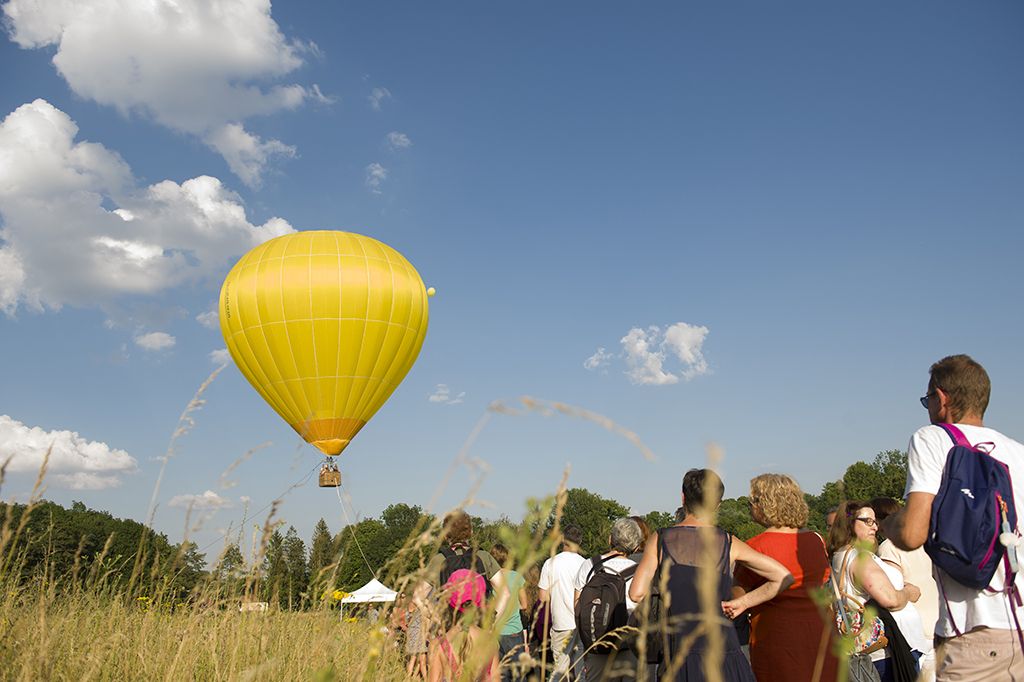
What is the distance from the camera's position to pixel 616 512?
88.0 metres

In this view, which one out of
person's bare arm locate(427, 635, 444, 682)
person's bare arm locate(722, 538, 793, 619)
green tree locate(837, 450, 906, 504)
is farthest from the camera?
green tree locate(837, 450, 906, 504)

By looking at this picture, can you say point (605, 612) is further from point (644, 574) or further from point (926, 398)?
point (926, 398)

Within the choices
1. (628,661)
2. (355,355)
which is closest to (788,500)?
(628,661)

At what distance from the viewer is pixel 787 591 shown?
4316 millimetres

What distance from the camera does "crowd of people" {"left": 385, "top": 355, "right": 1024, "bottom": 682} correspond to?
7.34ft

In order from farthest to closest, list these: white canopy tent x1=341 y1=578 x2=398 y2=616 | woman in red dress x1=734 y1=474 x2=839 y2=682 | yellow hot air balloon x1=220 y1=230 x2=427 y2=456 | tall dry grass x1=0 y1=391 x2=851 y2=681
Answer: yellow hot air balloon x1=220 y1=230 x2=427 y2=456
woman in red dress x1=734 y1=474 x2=839 y2=682
white canopy tent x1=341 y1=578 x2=398 y2=616
tall dry grass x1=0 y1=391 x2=851 y2=681

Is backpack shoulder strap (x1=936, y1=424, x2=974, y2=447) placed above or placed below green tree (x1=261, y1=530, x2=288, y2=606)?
above

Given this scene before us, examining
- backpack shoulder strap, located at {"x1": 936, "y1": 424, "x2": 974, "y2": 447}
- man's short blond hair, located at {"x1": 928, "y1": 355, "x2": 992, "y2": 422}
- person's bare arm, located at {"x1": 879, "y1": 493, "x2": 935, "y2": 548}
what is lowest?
person's bare arm, located at {"x1": 879, "y1": 493, "x2": 935, "y2": 548}

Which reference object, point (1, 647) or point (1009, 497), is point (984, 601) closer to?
point (1009, 497)

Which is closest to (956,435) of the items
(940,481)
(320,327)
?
(940,481)

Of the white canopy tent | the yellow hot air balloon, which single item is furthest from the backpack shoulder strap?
the yellow hot air balloon

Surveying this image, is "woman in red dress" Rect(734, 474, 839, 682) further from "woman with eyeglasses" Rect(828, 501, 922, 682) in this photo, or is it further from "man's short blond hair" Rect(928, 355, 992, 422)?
"man's short blond hair" Rect(928, 355, 992, 422)

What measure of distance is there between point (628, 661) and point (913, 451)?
112 inches

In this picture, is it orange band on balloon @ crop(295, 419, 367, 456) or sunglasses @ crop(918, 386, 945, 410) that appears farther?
orange band on balloon @ crop(295, 419, 367, 456)
